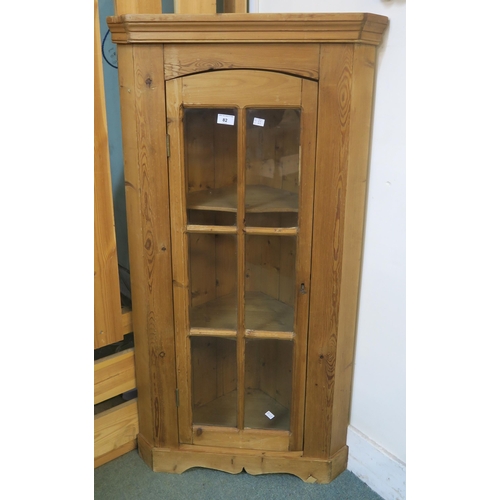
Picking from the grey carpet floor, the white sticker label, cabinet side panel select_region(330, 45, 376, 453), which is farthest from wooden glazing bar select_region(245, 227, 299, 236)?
the grey carpet floor

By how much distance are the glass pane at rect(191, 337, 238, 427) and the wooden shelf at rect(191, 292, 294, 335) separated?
6 cm

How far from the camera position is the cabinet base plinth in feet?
5.45

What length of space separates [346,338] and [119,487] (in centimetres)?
92

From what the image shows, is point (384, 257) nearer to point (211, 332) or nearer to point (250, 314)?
point (250, 314)

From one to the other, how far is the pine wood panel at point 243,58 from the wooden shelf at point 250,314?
27.0 inches

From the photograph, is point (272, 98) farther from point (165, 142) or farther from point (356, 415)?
point (356, 415)

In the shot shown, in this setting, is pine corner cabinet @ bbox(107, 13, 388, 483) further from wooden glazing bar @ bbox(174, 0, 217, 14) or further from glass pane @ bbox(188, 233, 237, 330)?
wooden glazing bar @ bbox(174, 0, 217, 14)

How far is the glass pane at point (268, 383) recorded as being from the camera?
5.25 feet

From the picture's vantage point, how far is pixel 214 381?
1.66 m

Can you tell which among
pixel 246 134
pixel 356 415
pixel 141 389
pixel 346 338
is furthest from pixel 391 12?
pixel 141 389

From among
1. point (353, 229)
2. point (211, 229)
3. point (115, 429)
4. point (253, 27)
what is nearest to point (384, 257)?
point (353, 229)

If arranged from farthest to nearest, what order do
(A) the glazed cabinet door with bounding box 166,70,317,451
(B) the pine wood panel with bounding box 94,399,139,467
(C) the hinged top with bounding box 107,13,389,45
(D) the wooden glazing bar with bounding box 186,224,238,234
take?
(B) the pine wood panel with bounding box 94,399,139,467 < (D) the wooden glazing bar with bounding box 186,224,238,234 < (A) the glazed cabinet door with bounding box 166,70,317,451 < (C) the hinged top with bounding box 107,13,389,45

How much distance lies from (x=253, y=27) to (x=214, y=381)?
1114mm

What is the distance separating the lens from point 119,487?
1.65 meters
